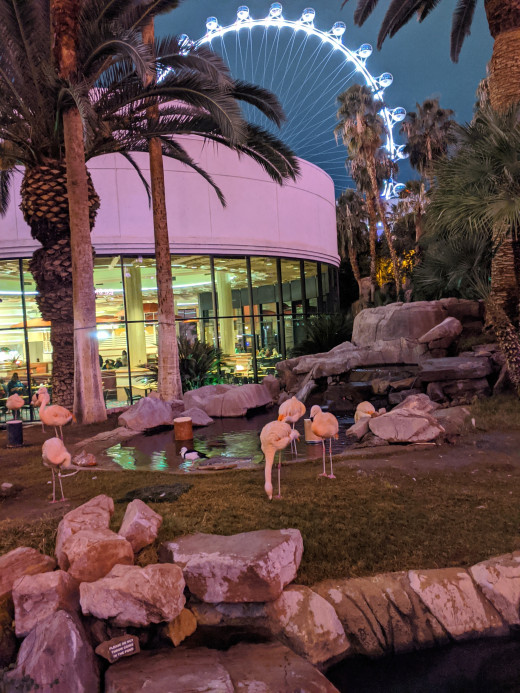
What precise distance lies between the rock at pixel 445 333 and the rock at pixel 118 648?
13.1 meters

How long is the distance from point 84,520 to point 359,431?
5.87 metres

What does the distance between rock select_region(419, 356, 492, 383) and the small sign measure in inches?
390

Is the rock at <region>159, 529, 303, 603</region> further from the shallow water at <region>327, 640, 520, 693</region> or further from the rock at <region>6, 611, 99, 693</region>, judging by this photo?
the rock at <region>6, 611, 99, 693</region>

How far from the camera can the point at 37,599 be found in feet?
14.6

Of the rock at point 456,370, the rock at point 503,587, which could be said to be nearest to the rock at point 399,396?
the rock at point 456,370

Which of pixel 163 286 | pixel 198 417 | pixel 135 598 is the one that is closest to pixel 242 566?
pixel 135 598

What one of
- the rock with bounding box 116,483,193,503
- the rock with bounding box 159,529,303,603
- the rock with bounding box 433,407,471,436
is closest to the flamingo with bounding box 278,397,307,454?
the rock with bounding box 116,483,193,503

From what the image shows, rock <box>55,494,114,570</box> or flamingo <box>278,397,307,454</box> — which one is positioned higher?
flamingo <box>278,397,307,454</box>

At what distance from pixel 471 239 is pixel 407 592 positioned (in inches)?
393

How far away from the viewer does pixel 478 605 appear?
4602 millimetres

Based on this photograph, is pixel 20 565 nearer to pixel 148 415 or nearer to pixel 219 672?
pixel 219 672

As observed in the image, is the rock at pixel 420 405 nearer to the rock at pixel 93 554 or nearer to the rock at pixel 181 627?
the rock at pixel 181 627

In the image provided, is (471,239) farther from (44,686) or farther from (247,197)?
(44,686)

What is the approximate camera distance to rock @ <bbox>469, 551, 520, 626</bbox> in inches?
181
